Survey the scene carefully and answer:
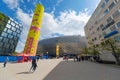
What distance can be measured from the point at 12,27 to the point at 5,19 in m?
4.52

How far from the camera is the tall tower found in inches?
1521

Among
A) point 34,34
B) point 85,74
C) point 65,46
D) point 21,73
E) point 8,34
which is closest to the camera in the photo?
point 85,74

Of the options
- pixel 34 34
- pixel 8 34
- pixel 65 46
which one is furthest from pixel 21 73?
pixel 65 46

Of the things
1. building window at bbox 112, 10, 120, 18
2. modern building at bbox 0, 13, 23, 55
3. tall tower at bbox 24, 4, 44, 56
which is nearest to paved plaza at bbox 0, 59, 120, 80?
building window at bbox 112, 10, 120, 18

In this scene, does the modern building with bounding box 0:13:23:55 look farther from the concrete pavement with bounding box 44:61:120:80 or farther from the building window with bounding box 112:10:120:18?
the building window with bounding box 112:10:120:18

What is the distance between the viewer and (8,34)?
135ft

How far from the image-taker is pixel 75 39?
463ft

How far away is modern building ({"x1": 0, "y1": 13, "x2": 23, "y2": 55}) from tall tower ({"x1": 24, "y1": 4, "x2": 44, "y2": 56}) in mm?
7612

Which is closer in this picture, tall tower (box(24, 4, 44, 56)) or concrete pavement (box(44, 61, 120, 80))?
concrete pavement (box(44, 61, 120, 80))

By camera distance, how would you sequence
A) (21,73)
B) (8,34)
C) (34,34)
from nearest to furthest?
(21,73) → (34,34) → (8,34)

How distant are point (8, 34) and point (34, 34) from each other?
9.69 metres

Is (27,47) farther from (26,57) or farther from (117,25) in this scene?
(117,25)

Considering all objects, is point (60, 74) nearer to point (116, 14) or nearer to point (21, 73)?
point (21, 73)

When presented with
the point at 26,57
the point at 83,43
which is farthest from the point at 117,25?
the point at 83,43
